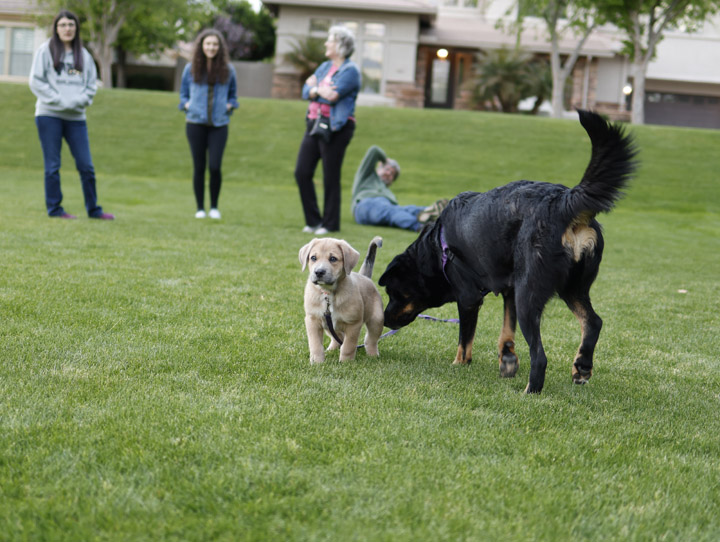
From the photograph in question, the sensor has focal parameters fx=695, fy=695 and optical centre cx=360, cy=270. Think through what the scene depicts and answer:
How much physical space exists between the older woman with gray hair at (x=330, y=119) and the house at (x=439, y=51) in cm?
2305

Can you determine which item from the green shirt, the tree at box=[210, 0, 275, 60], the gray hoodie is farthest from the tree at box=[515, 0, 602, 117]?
the gray hoodie

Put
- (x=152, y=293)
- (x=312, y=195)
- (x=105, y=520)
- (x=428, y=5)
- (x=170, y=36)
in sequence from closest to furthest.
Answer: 1. (x=105, y=520)
2. (x=152, y=293)
3. (x=312, y=195)
4. (x=428, y=5)
5. (x=170, y=36)

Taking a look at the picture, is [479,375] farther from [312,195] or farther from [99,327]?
[312,195]

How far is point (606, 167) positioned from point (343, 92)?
5796mm

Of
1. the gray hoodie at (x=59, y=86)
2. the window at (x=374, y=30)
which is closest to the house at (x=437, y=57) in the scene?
the window at (x=374, y=30)

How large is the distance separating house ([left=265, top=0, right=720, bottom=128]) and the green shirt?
20.7 m

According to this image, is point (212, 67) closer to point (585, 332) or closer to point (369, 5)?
point (585, 332)

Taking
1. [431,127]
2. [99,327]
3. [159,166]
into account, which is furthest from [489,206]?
[431,127]

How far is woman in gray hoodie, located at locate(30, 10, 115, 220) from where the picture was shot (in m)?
8.42

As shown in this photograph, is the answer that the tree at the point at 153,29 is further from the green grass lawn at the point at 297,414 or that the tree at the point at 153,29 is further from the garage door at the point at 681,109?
the green grass lawn at the point at 297,414

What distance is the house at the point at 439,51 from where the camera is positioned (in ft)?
103

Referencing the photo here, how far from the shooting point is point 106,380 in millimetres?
3195

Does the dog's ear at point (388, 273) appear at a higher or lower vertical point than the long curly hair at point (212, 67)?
lower

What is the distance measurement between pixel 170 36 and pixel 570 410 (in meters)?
34.9
